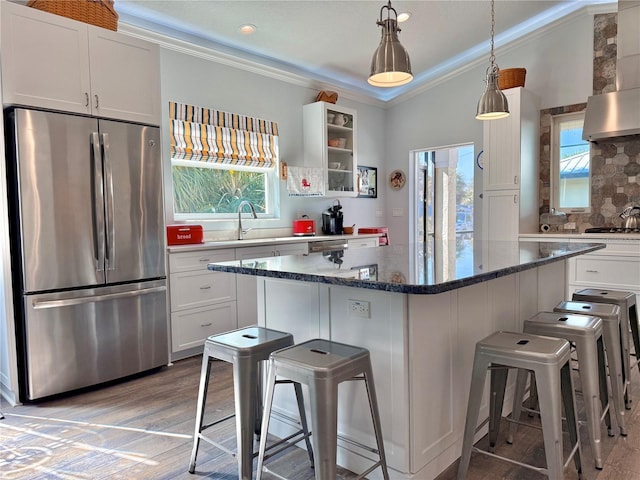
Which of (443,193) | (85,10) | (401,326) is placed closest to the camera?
(401,326)

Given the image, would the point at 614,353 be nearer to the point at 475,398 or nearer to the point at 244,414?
the point at 475,398

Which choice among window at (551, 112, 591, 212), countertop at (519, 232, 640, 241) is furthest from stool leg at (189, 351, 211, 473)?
window at (551, 112, 591, 212)

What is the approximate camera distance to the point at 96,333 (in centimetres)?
297

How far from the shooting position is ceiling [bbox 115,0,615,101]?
377cm

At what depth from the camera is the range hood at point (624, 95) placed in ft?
13.4

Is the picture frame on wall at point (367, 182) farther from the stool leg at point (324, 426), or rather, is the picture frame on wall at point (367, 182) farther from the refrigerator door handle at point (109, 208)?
the stool leg at point (324, 426)

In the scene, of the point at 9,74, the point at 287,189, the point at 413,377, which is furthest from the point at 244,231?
the point at 413,377

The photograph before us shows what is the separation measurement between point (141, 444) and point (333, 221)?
3560mm

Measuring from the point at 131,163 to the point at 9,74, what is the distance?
32.5 inches

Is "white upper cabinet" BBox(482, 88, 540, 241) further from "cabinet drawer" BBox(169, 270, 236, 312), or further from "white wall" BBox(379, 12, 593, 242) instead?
"cabinet drawer" BBox(169, 270, 236, 312)

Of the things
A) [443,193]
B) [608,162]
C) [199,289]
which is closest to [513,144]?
[608,162]

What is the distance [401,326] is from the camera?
1.75 m

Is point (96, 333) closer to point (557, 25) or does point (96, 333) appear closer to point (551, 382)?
point (551, 382)

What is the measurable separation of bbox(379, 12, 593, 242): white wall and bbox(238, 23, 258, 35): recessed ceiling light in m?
2.70
